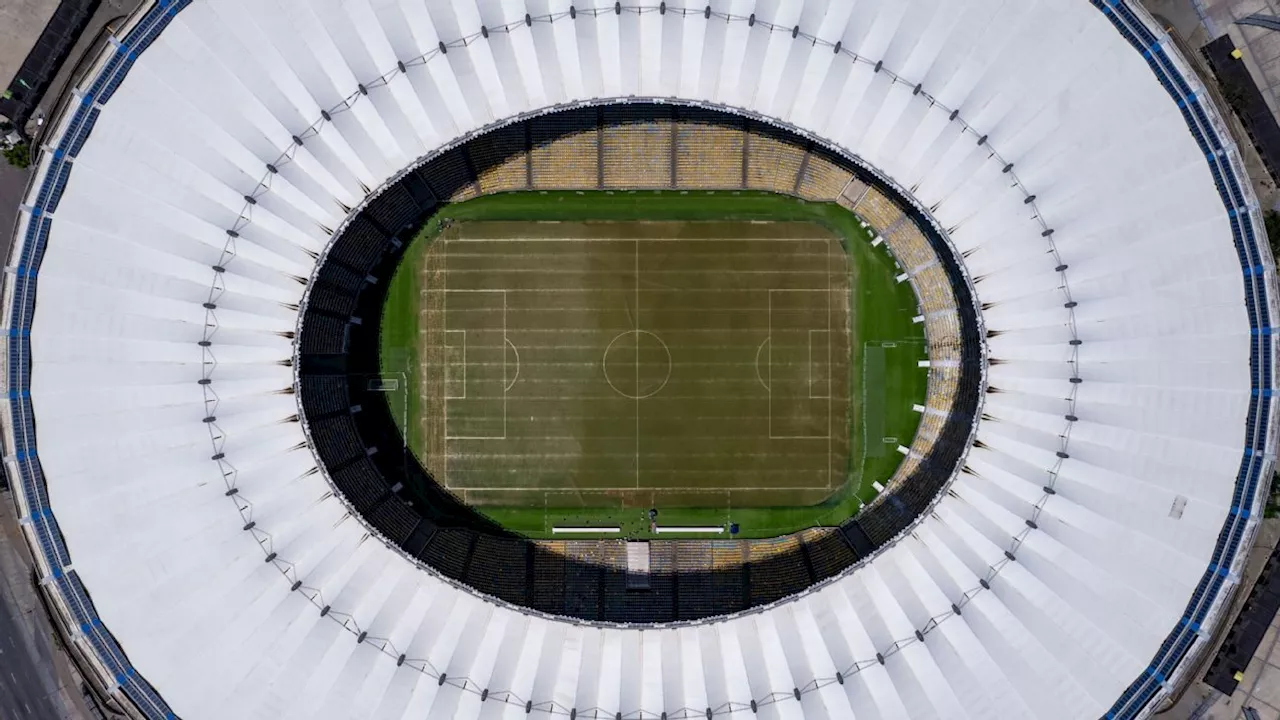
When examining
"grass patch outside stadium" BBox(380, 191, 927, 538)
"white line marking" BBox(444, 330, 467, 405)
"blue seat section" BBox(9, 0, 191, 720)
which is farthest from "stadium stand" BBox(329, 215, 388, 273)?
"blue seat section" BBox(9, 0, 191, 720)

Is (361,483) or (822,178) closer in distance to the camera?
(361,483)

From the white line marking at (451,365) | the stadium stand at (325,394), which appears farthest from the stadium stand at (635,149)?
the stadium stand at (325,394)

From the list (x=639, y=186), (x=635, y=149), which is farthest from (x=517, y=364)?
(x=635, y=149)

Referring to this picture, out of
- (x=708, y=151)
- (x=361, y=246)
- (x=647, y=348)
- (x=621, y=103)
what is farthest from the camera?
(x=647, y=348)

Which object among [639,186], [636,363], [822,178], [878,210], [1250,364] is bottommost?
[1250,364]

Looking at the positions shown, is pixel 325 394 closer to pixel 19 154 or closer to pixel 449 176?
pixel 449 176

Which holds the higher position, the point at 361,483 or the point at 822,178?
the point at 822,178

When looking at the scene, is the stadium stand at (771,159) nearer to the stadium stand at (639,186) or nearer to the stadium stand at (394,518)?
the stadium stand at (639,186)

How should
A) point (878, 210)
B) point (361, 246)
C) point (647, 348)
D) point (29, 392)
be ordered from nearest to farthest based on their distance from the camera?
point (29, 392), point (361, 246), point (878, 210), point (647, 348)
